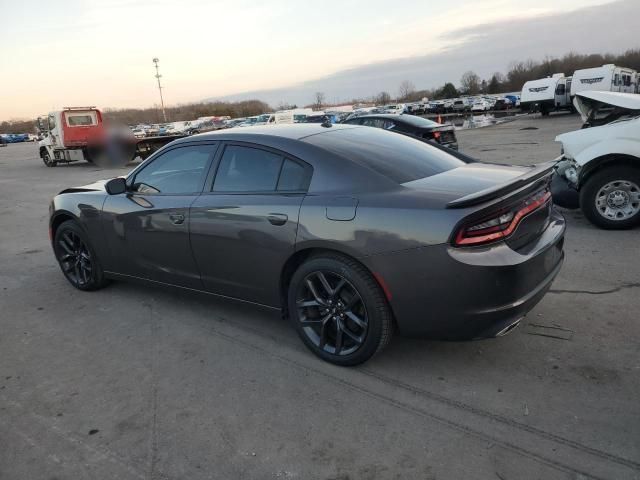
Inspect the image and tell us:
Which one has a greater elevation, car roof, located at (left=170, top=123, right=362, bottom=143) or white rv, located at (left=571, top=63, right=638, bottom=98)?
white rv, located at (left=571, top=63, right=638, bottom=98)

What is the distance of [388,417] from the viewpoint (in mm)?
2846

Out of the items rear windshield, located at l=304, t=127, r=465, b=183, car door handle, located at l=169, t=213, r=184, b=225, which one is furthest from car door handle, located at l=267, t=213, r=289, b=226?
car door handle, located at l=169, t=213, r=184, b=225

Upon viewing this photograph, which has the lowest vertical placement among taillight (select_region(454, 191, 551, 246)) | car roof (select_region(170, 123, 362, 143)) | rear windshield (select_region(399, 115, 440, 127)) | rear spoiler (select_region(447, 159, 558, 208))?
taillight (select_region(454, 191, 551, 246))

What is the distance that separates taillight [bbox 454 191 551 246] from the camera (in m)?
2.81

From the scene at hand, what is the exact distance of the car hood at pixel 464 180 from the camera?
120 inches

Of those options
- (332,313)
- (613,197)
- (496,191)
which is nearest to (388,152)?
(496,191)

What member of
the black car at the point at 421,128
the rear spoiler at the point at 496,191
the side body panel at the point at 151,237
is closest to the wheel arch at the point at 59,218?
the side body panel at the point at 151,237

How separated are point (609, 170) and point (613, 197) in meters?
0.32

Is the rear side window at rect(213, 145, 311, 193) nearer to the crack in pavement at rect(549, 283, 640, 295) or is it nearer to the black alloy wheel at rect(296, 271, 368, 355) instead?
the black alloy wheel at rect(296, 271, 368, 355)

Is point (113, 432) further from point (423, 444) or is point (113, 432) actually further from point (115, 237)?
point (115, 237)

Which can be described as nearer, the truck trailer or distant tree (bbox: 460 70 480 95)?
the truck trailer

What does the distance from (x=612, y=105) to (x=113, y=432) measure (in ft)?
22.0

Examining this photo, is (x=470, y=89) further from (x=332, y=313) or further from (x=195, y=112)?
(x=332, y=313)

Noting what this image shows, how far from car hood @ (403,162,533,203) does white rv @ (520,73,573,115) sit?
3600 centimetres
